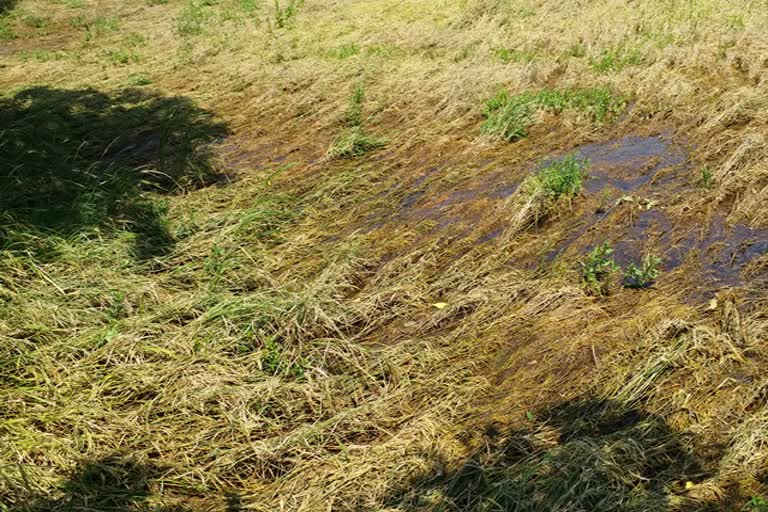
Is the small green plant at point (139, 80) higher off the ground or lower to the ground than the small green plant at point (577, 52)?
lower

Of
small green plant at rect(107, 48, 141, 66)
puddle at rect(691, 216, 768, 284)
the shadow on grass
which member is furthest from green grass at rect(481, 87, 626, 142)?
small green plant at rect(107, 48, 141, 66)

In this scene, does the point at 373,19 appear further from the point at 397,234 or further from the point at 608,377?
the point at 608,377

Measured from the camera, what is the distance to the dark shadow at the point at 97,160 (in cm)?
→ 493

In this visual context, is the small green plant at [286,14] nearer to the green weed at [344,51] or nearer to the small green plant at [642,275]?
the green weed at [344,51]

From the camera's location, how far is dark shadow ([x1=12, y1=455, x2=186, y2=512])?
2709mm

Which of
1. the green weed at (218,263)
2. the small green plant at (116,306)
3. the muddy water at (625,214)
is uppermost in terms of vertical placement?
the small green plant at (116,306)

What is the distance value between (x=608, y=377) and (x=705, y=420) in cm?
53

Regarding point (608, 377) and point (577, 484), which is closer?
A: point (577, 484)

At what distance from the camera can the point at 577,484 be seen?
8.42 ft

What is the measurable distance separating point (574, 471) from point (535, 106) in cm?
528

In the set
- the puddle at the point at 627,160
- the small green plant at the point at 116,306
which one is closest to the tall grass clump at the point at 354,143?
the puddle at the point at 627,160

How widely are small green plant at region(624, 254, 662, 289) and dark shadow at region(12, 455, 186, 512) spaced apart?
10.3 ft

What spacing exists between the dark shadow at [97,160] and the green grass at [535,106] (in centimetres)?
332

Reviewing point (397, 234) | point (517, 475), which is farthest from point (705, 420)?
point (397, 234)
